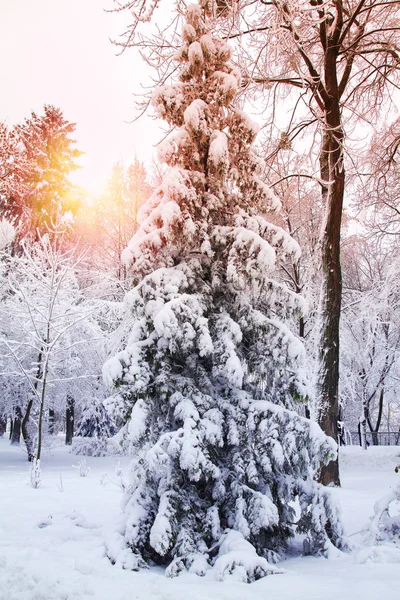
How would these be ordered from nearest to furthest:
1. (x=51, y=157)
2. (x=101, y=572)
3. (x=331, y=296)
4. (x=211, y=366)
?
(x=101, y=572)
(x=211, y=366)
(x=331, y=296)
(x=51, y=157)

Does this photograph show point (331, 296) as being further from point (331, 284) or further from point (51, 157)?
point (51, 157)

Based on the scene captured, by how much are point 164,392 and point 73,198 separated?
767 inches

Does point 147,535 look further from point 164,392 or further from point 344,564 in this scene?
point 344,564

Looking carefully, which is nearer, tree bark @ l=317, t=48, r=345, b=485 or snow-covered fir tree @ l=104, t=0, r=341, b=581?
snow-covered fir tree @ l=104, t=0, r=341, b=581

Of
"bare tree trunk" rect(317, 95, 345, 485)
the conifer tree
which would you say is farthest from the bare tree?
the conifer tree

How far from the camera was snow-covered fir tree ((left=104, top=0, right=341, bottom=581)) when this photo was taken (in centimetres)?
435

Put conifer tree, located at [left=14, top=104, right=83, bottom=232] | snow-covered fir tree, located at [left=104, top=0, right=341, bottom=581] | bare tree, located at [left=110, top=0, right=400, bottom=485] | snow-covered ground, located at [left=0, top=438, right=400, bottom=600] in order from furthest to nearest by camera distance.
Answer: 1. conifer tree, located at [left=14, top=104, right=83, bottom=232]
2. bare tree, located at [left=110, top=0, right=400, bottom=485]
3. snow-covered fir tree, located at [left=104, top=0, right=341, bottom=581]
4. snow-covered ground, located at [left=0, top=438, right=400, bottom=600]

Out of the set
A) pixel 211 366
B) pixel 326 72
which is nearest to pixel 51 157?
pixel 326 72

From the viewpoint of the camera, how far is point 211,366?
200 inches

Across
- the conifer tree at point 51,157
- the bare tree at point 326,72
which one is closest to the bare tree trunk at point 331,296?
the bare tree at point 326,72

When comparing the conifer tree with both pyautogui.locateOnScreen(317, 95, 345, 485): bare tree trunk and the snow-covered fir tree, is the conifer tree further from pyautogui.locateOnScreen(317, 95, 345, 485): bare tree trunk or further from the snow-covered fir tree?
the snow-covered fir tree

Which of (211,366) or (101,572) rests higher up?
(211,366)

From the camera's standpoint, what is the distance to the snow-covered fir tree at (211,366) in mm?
4348

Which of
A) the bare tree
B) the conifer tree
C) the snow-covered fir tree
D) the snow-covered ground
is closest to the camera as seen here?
the snow-covered ground
